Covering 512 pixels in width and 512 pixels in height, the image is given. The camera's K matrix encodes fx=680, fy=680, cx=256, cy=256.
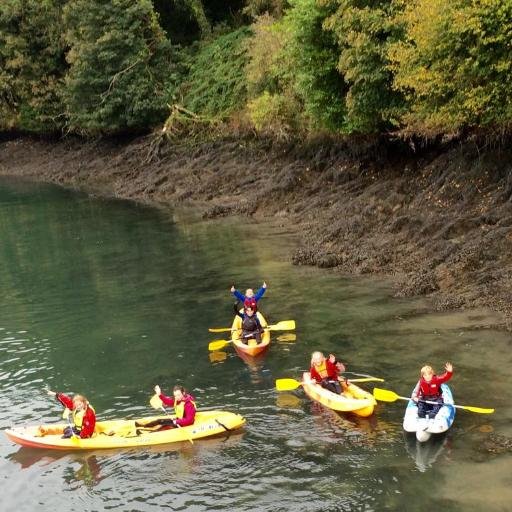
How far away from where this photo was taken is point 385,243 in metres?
23.2

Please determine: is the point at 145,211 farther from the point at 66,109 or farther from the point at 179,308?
the point at 66,109

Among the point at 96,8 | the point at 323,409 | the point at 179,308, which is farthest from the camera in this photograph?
the point at 96,8

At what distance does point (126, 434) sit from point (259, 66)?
2722 cm

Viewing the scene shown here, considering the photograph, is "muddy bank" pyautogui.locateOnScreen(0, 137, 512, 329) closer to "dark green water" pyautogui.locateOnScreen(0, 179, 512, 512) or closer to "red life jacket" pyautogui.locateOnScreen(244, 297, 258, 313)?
"dark green water" pyautogui.locateOnScreen(0, 179, 512, 512)

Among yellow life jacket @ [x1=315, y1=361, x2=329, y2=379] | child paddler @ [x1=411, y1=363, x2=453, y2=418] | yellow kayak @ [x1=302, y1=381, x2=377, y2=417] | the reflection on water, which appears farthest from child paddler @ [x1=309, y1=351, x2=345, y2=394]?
the reflection on water

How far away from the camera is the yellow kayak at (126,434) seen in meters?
13.1

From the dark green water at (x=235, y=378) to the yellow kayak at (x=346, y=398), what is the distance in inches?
7.8

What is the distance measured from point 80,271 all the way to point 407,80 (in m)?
13.9

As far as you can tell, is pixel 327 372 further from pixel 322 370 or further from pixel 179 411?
pixel 179 411

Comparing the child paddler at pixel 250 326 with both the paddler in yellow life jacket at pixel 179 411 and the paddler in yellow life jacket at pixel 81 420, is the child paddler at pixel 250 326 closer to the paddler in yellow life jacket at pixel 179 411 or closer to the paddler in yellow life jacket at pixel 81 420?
the paddler in yellow life jacket at pixel 179 411

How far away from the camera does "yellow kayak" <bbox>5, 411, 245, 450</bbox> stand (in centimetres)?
1312

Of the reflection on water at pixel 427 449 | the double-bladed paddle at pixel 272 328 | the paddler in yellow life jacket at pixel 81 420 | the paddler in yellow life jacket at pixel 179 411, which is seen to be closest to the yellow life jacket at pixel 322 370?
the reflection on water at pixel 427 449

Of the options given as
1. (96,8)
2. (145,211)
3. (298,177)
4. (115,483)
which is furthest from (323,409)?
(96,8)

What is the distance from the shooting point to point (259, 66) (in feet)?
120
